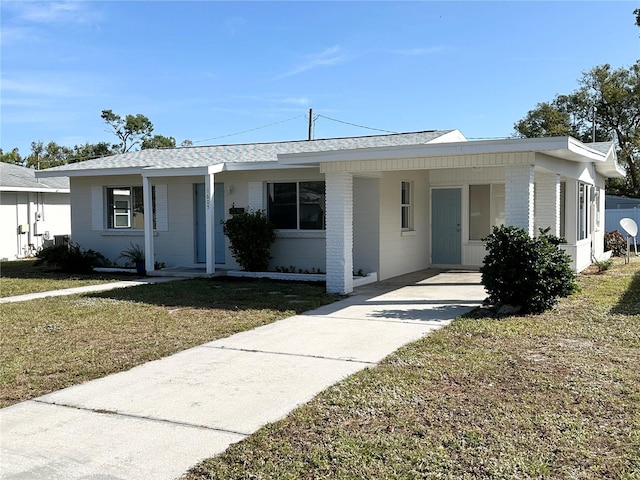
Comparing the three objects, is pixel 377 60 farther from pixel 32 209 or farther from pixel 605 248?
pixel 32 209

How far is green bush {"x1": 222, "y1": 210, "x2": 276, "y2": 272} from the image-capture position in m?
14.4

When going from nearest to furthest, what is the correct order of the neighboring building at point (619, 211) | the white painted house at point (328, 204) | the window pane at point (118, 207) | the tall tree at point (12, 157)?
the white painted house at point (328, 204) < the window pane at point (118, 207) < the neighboring building at point (619, 211) < the tall tree at point (12, 157)

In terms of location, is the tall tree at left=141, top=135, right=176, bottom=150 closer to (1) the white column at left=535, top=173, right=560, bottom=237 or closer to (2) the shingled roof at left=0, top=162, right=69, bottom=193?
(2) the shingled roof at left=0, top=162, right=69, bottom=193

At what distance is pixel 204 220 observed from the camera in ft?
52.5

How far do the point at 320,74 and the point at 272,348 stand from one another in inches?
792

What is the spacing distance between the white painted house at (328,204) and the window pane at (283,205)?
0.03 metres

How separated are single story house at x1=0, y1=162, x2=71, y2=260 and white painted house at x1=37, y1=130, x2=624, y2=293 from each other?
16.8 ft

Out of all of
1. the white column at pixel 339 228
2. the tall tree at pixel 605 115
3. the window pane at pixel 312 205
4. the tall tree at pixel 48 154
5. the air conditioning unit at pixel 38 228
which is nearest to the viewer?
the white column at pixel 339 228

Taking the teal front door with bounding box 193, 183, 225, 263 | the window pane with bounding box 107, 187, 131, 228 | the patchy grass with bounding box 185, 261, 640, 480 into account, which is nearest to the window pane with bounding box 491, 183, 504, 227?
the teal front door with bounding box 193, 183, 225, 263

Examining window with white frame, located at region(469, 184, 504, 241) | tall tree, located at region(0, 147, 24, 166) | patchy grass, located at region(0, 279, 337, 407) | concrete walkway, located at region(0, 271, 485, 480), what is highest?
tall tree, located at region(0, 147, 24, 166)

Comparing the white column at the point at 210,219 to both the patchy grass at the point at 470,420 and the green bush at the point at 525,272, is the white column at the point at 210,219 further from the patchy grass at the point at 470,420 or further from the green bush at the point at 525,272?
the patchy grass at the point at 470,420

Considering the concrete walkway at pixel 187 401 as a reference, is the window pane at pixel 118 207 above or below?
above

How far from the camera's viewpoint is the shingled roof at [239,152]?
15500mm

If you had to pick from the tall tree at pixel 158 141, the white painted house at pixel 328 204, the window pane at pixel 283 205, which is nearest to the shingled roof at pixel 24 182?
the white painted house at pixel 328 204
